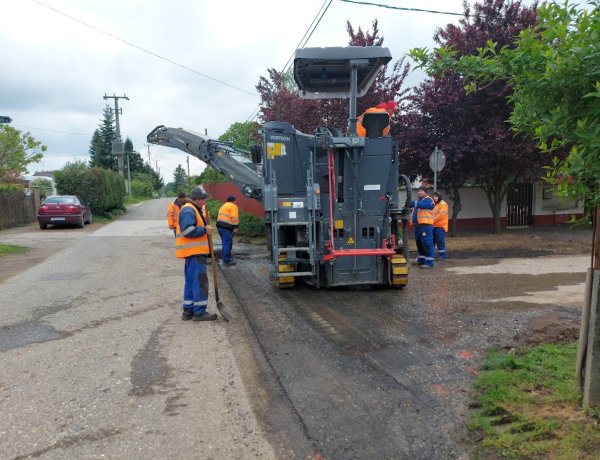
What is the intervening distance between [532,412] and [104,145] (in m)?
70.8

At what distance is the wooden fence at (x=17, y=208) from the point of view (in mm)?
19817

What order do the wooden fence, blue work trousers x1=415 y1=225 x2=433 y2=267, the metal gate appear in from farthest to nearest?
the wooden fence → the metal gate → blue work trousers x1=415 y1=225 x2=433 y2=267

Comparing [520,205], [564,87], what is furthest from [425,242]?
[520,205]

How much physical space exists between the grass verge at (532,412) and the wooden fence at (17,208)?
68.2 ft

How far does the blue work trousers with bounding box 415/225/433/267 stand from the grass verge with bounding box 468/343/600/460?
5457 mm

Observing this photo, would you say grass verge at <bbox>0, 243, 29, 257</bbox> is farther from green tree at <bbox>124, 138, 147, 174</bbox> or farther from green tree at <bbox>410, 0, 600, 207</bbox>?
green tree at <bbox>124, 138, 147, 174</bbox>

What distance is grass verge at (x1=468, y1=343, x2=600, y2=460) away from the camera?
117 inches

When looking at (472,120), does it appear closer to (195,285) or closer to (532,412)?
(195,285)

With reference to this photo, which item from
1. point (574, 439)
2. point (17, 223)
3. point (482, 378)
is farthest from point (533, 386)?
point (17, 223)

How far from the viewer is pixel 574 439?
9.91 feet

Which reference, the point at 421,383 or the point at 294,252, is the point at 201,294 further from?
the point at 421,383

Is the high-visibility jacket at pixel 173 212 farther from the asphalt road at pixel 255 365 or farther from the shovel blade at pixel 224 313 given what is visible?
the shovel blade at pixel 224 313

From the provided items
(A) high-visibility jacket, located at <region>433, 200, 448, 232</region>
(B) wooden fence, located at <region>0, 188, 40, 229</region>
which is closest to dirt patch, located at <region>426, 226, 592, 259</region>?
(A) high-visibility jacket, located at <region>433, 200, 448, 232</region>

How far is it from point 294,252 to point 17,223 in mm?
18725
